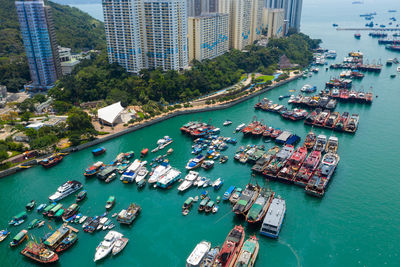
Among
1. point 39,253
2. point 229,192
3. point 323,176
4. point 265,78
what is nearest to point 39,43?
point 39,253

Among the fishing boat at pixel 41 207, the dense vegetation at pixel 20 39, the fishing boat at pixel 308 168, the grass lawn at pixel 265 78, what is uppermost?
the dense vegetation at pixel 20 39

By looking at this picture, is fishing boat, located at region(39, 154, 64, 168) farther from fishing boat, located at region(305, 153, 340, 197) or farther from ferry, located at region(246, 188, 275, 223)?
fishing boat, located at region(305, 153, 340, 197)

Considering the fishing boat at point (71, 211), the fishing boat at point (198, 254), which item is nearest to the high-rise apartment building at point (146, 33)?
the fishing boat at point (71, 211)

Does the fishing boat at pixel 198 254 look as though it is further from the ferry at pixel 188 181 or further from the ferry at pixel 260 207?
the ferry at pixel 188 181

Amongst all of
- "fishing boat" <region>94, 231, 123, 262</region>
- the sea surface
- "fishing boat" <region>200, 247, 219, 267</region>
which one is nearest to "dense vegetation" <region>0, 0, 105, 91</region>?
the sea surface

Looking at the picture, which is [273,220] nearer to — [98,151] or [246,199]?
[246,199]

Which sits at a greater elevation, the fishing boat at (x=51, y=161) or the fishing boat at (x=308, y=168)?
the fishing boat at (x=308, y=168)
